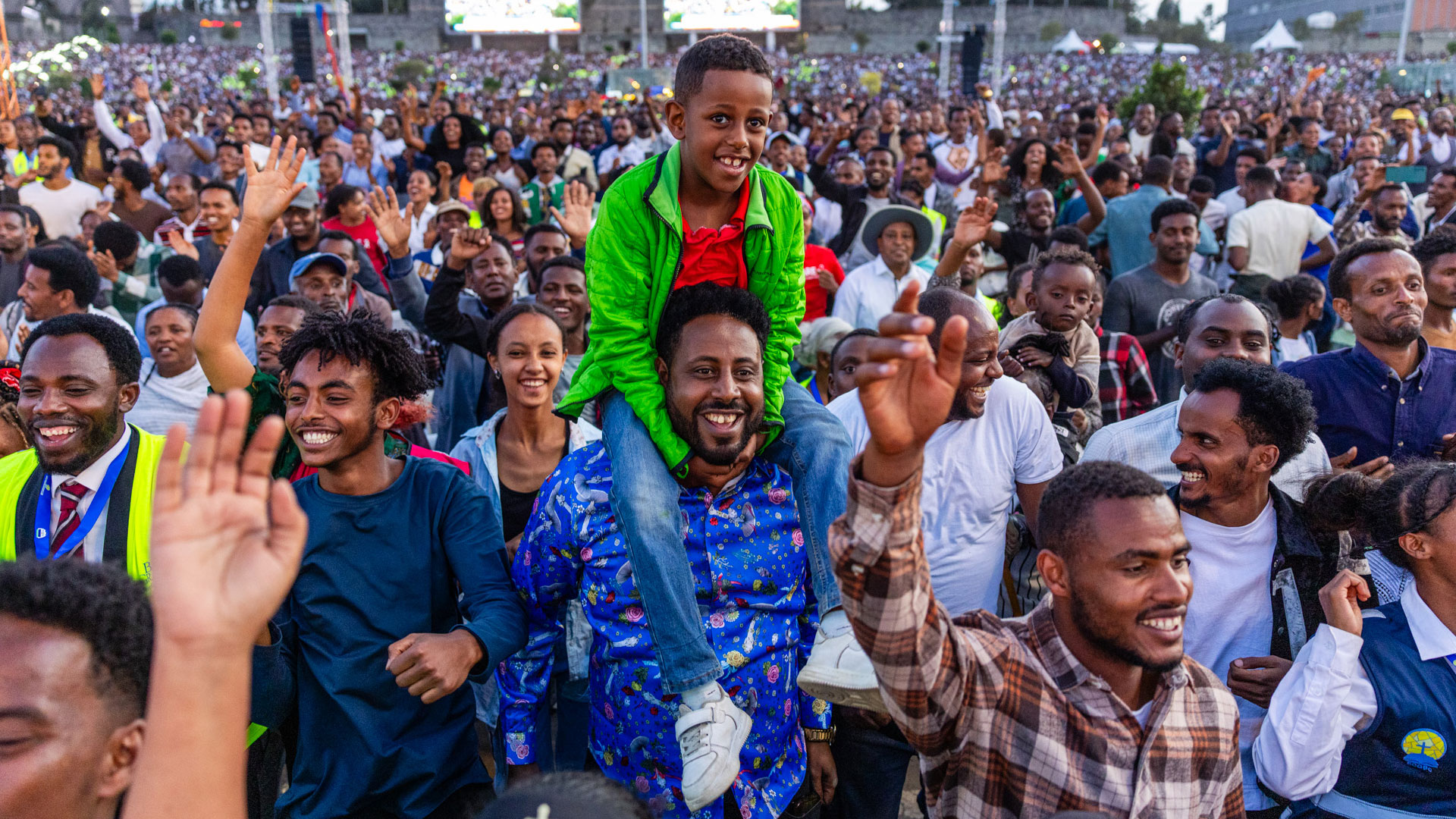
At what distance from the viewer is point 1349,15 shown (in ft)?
176

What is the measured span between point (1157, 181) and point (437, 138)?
7.65 meters

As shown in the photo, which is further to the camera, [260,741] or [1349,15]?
[1349,15]

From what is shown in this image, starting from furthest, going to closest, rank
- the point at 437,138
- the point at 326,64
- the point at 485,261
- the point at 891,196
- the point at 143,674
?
the point at 326,64 < the point at 437,138 < the point at 891,196 < the point at 485,261 < the point at 143,674

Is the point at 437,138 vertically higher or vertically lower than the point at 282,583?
higher

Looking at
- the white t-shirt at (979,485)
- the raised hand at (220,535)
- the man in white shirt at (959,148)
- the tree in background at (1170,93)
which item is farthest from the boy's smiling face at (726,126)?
the tree in background at (1170,93)

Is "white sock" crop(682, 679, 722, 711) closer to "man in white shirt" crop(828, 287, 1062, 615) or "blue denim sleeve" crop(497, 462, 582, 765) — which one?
"blue denim sleeve" crop(497, 462, 582, 765)

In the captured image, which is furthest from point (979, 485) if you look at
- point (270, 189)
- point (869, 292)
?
point (869, 292)

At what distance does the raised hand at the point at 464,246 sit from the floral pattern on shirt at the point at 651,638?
2.13 meters

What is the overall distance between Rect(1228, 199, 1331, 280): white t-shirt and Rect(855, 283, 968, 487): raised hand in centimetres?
624

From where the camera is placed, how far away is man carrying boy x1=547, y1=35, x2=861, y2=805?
87.7 inches

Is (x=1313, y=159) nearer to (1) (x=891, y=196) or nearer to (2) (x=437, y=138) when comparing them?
(1) (x=891, y=196)

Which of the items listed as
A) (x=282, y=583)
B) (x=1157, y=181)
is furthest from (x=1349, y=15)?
(x=282, y=583)

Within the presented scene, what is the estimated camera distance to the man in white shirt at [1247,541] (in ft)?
8.56

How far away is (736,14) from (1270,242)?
39.2m
